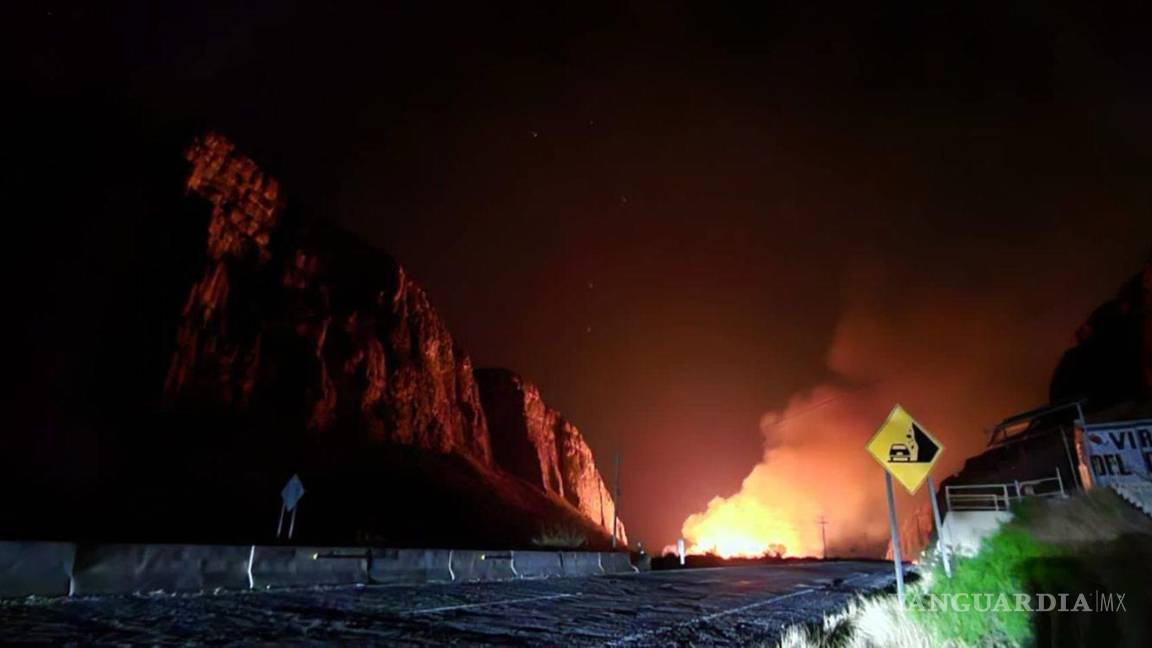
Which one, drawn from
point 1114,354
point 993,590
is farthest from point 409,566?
point 1114,354

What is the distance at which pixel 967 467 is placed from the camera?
47969 mm

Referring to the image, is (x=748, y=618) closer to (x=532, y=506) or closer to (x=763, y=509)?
(x=532, y=506)

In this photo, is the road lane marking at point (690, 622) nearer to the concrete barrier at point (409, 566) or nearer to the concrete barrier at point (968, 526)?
the concrete barrier at point (409, 566)

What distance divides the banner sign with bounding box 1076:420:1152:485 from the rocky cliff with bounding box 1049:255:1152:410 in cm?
1702

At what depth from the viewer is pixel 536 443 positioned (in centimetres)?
9069

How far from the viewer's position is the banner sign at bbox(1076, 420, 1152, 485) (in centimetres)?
2186

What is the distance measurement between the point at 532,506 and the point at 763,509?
43734 millimetres

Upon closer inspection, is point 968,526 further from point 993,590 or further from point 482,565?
point 482,565

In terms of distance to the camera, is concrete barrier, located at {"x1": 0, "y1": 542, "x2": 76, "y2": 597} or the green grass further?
the green grass

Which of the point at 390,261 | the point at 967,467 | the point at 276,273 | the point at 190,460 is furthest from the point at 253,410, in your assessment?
the point at 967,467

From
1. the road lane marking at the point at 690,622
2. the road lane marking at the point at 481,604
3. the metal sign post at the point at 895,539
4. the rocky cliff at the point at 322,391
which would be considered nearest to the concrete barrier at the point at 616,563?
the road lane marking at the point at 690,622

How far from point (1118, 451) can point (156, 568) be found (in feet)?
101

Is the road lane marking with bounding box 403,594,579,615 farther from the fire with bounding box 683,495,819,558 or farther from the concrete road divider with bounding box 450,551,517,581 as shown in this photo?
the fire with bounding box 683,495,819,558

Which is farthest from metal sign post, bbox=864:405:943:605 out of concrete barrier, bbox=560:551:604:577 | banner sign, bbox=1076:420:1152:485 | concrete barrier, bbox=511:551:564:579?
banner sign, bbox=1076:420:1152:485
